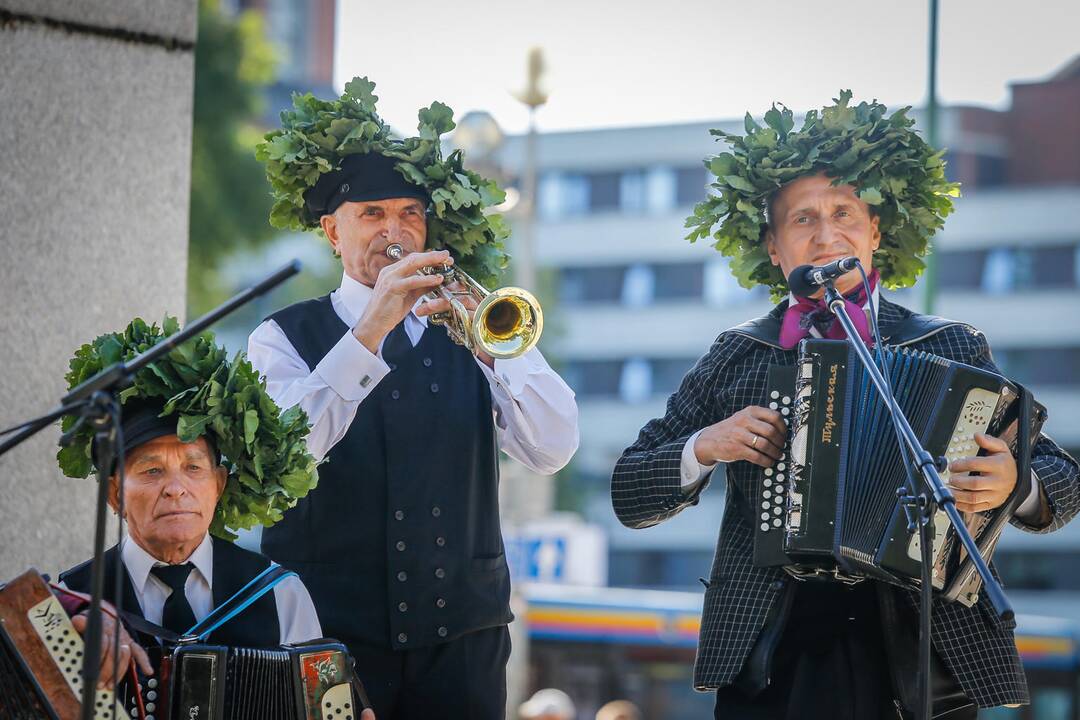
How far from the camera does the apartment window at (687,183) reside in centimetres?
4403

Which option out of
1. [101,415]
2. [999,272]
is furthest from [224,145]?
[999,272]

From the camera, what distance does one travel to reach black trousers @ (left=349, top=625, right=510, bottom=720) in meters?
4.55

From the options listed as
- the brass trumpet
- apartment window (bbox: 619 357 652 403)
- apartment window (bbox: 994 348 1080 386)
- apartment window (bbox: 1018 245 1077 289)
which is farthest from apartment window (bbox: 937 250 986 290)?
the brass trumpet

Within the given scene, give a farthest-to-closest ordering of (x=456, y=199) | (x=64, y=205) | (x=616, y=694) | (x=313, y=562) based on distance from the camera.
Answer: (x=616, y=694) → (x=64, y=205) → (x=456, y=199) → (x=313, y=562)

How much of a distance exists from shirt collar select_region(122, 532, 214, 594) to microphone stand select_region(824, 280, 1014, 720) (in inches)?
74.4

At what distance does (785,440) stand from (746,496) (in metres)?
0.28

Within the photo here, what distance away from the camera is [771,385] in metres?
4.48

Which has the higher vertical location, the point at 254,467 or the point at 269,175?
the point at 269,175

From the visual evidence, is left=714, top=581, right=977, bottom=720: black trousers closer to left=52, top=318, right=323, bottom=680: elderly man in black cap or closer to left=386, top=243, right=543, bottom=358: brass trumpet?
left=386, top=243, right=543, bottom=358: brass trumpet

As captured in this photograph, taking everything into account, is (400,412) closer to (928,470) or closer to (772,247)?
(772,247)

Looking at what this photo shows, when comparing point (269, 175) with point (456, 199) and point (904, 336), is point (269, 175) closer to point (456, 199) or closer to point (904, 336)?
point (456, 199)

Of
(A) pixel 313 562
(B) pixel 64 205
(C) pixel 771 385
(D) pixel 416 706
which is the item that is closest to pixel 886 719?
(C) pixel 771 385

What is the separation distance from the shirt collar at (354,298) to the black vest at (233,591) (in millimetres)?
920

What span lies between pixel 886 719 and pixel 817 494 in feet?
2.33
